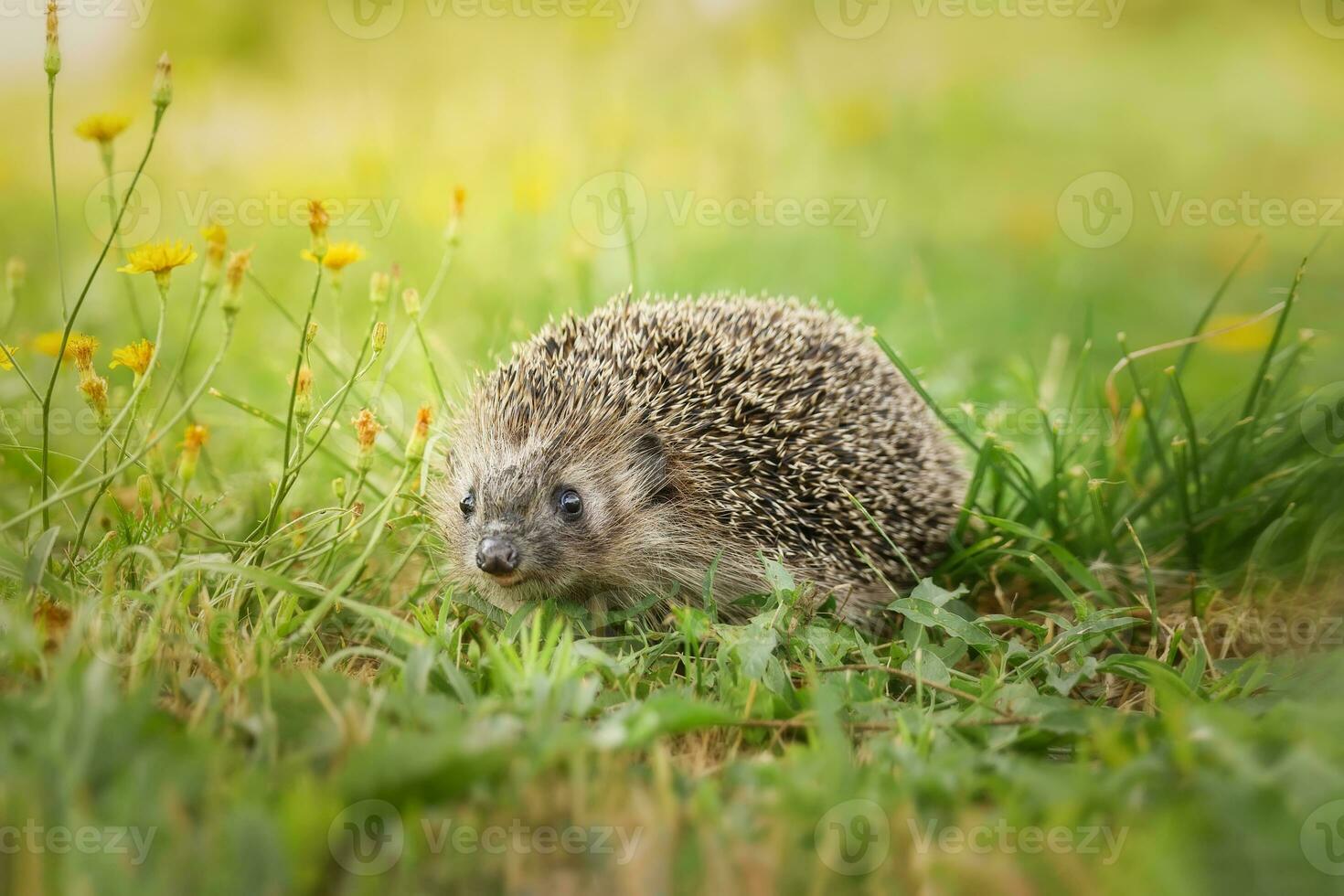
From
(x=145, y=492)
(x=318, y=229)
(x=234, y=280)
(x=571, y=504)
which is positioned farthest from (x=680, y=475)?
(x=145, y=492)

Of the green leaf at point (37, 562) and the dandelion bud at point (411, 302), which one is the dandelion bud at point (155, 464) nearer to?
the green leaf at point (37, 562)

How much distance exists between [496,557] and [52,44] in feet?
7.72

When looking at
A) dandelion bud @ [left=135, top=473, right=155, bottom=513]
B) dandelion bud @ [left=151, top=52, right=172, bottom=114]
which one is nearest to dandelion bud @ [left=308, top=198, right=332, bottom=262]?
dandelion bud @ [left=151, top=52, right=172, bottom=114]

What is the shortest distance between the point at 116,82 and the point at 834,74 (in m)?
6.98

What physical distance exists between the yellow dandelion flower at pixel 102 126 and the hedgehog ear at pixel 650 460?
2.37 metres

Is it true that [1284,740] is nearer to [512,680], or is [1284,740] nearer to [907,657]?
[907,657]

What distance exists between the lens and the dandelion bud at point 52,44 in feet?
11.5

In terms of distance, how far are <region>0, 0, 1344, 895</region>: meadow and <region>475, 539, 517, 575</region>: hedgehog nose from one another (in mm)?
222

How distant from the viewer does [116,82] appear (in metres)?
9.89

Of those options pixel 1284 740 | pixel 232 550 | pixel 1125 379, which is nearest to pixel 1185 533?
pixel 1284 740

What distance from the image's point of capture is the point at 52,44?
3523 mm

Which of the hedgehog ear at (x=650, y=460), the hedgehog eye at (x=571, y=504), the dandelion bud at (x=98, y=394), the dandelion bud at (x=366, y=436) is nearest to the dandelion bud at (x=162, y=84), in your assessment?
the dandelion bud at (x=98, y=394)

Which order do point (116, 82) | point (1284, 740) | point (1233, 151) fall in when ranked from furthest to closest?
point (1233, 151)
point (116, 82)
point (1284, 740)

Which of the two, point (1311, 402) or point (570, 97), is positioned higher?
point (570, 97)
